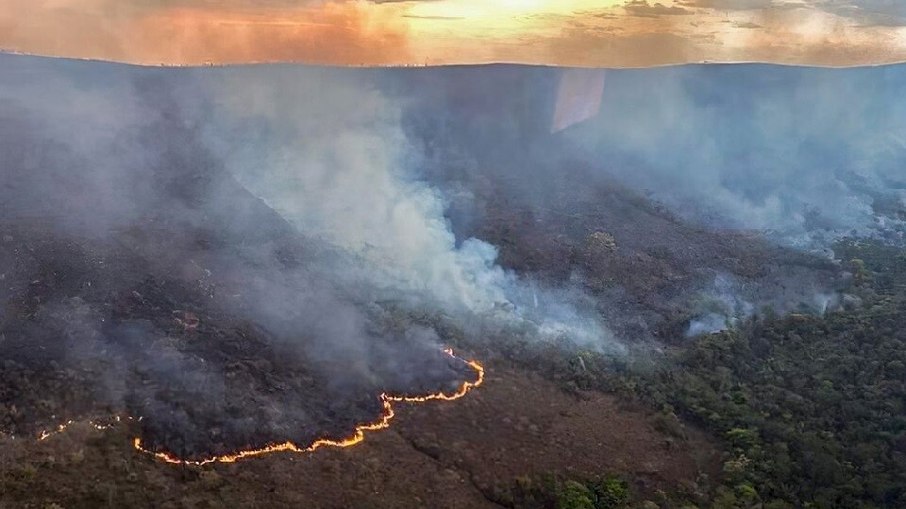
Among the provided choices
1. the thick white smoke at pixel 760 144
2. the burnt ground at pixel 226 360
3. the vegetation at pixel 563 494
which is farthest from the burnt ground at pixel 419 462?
the thick white smoke at pixel 760 144

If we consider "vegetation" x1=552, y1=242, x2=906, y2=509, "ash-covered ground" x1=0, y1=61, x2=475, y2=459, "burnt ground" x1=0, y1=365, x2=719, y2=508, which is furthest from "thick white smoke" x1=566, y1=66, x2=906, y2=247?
"ash-covered ground" x1=0, y1=61, x2=475, y2=459

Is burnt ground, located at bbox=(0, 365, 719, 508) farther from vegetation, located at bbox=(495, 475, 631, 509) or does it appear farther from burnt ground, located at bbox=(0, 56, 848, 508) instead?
vegetation, located at bbox=(495, 475, 631, 509)

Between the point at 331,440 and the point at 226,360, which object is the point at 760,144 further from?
the point at 226,360

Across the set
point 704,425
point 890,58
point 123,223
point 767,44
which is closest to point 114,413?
point 123,223

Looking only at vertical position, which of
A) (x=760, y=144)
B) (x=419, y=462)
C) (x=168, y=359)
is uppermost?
(x=760, y=144)

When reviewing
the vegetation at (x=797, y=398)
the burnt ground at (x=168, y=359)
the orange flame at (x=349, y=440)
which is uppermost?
the burnt ground at (x=168, y=359)

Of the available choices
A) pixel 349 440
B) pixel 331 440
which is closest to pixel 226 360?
pixel 331 440

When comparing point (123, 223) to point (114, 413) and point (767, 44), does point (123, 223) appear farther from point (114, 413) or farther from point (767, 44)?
point (767, 44)

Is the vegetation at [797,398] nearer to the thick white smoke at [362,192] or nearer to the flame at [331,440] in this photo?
the thick white smoke at [362,192]
